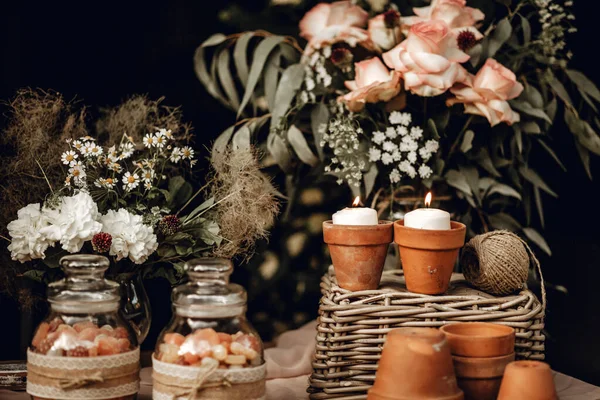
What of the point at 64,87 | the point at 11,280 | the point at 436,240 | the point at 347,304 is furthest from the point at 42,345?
the point at 64,87

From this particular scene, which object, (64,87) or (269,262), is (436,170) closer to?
(269,262)

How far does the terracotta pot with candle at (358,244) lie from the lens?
3.76 feet

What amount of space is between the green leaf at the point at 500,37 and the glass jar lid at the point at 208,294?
2.25 ft

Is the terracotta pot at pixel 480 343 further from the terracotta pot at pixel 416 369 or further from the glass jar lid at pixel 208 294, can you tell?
the glass jar lid at pixel 208 294

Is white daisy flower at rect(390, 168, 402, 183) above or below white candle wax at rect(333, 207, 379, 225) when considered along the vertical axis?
below

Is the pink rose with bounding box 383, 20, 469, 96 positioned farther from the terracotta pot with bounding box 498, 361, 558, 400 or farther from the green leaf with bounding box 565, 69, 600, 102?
the terracotta pot with bounding box 498, 361, 558, 400

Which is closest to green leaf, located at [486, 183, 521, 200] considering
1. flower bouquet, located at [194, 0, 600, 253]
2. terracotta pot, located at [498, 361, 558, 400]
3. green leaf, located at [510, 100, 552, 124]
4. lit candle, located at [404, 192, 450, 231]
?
flower bouquet, located at [194, 0, 600, 253]

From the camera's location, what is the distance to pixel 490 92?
134cm

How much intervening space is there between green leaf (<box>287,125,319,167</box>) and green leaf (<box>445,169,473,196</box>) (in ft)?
0.81

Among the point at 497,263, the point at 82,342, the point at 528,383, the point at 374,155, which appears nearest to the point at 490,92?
the point at 374,155

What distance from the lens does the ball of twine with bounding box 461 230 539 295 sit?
3.84 ft

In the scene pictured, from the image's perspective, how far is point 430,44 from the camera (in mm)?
1304

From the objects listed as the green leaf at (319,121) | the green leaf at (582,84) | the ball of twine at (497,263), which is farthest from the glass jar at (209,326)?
the green leaf at (582,84)

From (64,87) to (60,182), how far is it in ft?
1.01
